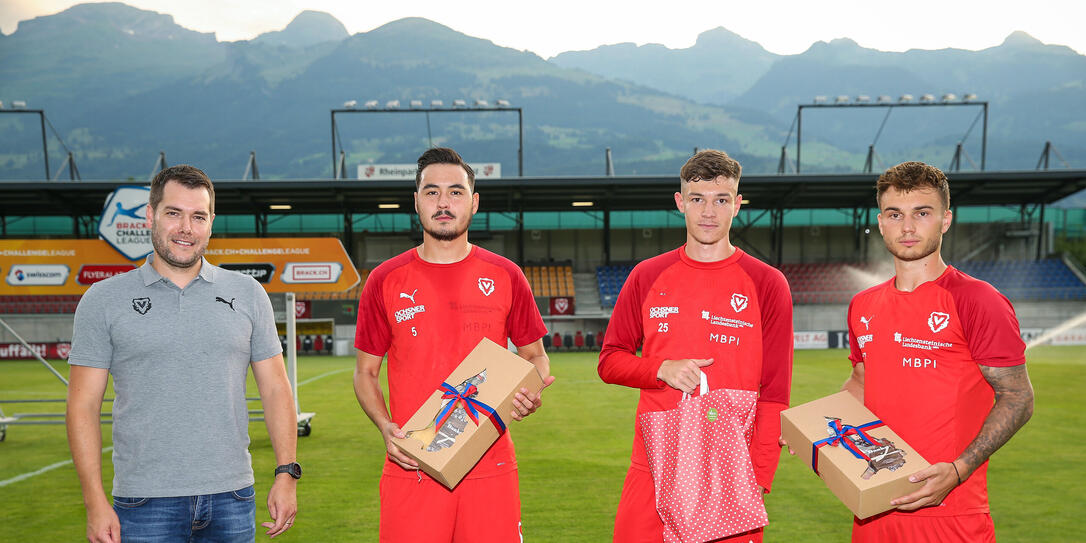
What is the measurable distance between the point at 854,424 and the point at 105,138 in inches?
9067

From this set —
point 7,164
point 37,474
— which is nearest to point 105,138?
point 7,164

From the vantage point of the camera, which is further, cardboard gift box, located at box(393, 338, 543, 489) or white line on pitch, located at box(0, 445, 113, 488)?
white line on pitch, located at box(0, 445, 113, 488)

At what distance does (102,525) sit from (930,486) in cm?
363

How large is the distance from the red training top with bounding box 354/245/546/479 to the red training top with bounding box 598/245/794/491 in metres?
0.62

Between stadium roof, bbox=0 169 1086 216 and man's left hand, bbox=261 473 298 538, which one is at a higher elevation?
stadium roof, bbox=0 169 1086 216

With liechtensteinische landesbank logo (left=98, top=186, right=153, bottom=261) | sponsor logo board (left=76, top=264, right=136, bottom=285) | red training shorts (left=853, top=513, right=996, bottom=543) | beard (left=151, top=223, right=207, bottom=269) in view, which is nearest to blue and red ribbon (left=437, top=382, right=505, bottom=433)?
beard (left=151, top=223, right=207, bottom=269)

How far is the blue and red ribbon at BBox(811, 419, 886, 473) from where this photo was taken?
306 centimetres

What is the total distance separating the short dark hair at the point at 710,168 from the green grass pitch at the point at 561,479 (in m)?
3.92

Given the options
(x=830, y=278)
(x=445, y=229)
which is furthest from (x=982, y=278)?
(x=445, y=229)

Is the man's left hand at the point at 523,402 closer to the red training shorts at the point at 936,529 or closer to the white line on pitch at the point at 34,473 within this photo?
the red training shorts at the point at 936,529

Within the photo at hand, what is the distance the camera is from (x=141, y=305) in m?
3.04

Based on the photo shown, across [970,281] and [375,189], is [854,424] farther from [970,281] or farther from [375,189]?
[375,189]

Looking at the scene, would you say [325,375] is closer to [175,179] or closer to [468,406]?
[175,179]

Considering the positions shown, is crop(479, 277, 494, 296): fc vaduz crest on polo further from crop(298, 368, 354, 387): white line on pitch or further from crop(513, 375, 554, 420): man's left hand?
crop(298, 368, 354, 387): white line on pitch
